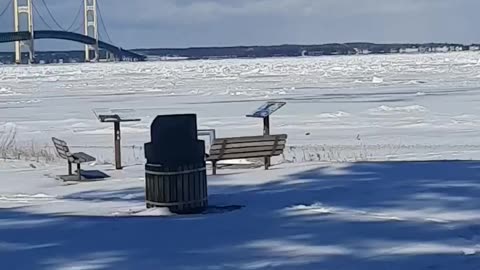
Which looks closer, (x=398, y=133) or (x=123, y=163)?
(x=123, y=163)

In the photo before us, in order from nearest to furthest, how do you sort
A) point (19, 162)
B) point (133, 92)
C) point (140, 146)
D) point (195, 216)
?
point (195, 216) < point (19, 162) < point (140, 146) < point (133, 92)

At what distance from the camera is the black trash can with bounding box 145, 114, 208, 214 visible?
7285mm

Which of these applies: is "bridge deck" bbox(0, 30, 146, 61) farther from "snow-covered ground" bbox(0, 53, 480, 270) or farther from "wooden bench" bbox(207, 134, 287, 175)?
"wooden bench" bbox(207, 134, 287, 175)

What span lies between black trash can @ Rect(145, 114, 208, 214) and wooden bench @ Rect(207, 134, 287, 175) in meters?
3.25

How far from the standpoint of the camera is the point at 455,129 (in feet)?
60.8

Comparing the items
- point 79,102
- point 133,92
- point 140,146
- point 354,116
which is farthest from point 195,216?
point 133,92

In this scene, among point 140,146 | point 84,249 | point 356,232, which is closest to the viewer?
point 84,249

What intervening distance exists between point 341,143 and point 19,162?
20.4ft

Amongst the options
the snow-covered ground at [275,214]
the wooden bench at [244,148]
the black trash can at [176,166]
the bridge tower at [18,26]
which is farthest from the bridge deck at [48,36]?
the black trash can at [176,166]

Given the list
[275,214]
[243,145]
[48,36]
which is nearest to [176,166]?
[275,214]

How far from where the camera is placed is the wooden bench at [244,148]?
1079 cm

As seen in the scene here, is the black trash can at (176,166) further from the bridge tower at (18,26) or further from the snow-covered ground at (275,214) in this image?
the bridge tower at (18,26)

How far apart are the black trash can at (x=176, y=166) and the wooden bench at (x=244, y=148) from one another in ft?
10.7

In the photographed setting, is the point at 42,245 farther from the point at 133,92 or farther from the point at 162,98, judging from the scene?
the point at 133,92
